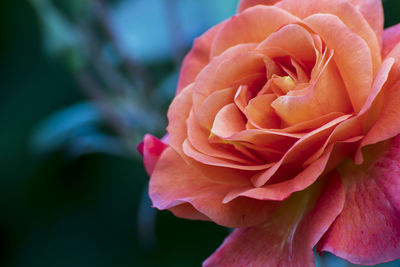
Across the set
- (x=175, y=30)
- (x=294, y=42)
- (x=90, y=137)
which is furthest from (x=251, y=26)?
(x=90, y=137)

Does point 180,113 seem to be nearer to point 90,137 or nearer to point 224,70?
point 224,70

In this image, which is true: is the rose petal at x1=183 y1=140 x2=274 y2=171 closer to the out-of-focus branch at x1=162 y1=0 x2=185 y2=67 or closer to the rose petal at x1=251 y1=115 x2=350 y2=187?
the rose petal at x1=251 y1=115 x2=350 y2=187

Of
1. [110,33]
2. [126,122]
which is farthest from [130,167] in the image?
[110,33]

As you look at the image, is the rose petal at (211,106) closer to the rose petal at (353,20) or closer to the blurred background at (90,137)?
the rose petal at (353,20)

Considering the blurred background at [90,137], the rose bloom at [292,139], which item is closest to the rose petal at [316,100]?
the rose bloom at [292,139]

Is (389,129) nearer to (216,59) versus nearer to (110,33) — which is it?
(216,59)
